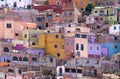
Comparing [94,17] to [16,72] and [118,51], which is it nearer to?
[118,51]

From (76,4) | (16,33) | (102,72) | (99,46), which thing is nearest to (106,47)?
(99,46)

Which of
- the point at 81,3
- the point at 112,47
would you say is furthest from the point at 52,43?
the point at 81,3

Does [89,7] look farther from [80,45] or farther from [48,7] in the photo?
[80,45]

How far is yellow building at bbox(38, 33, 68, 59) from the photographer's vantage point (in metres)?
56.8

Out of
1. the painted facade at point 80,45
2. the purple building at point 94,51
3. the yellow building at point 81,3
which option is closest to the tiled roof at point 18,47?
the painted facade at point 80,45

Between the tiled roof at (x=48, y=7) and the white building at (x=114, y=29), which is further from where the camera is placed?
the tiled roof at (x=48, y=7)

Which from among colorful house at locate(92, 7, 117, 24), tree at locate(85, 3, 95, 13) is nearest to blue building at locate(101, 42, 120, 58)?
colorful house at locate(92, 7, 117, 24)

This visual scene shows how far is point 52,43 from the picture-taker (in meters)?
57.2

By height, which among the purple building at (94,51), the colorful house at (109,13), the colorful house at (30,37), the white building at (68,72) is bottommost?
the white building at (68,72)

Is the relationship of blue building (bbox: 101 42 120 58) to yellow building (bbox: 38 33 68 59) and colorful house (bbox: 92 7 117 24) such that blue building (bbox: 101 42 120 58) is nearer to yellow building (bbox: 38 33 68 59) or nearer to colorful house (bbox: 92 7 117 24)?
yellow building (bbox: 38 33 68 59)

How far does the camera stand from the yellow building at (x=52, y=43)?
5678cm

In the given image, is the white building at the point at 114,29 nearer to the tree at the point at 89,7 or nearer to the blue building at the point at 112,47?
the blue building at the point at 112,47

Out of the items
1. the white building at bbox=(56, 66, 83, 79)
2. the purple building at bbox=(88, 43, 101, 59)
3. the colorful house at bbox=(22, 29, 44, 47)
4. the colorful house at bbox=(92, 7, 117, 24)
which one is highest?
the colorful house at bbox=(92, 7, 117, 24)

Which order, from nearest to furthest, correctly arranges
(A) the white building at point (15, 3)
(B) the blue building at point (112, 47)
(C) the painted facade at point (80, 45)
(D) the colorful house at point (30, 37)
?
(C) the painted facade at point (80, 45) → (B) the blue building at point (112, 47) → (D) the colorful house at point (30, 37) → (A) the white building at point (15, 3)
